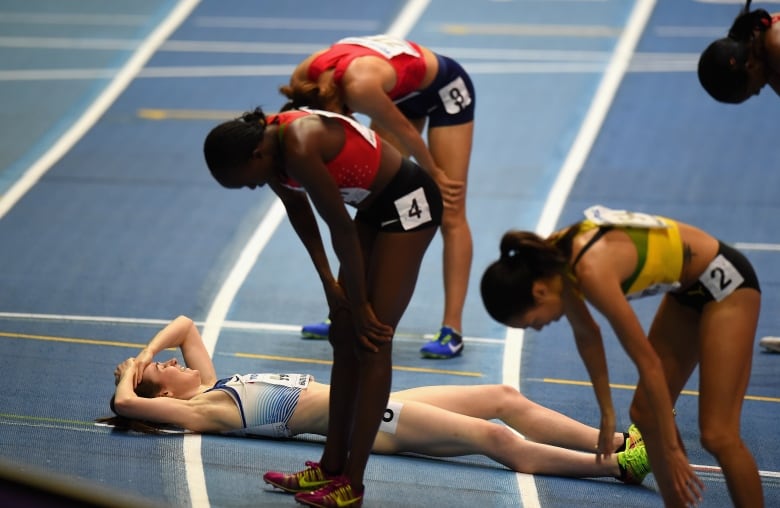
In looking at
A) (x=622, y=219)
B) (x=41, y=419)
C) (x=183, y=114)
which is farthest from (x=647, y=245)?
(x=183, y=114)

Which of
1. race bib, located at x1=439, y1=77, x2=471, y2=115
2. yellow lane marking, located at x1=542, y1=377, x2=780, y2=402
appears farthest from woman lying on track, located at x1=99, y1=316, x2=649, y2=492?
race bib, located at x1=439, y1=77, x2=471, y2=115

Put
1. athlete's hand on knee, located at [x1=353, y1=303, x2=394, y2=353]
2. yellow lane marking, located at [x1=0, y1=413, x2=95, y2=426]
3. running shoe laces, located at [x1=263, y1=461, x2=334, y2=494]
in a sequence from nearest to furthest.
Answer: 1. athlete's hand on knee, located at [x1=353, y1=303, x2=394, y2=353]
2. running shoe laces, located at [x1=263, y1=461, x2=334, y2=494]
3. yellow lane marking, located at [x1=0, y1=413, x2=95, y2=426]

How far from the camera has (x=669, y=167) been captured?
29.6ft

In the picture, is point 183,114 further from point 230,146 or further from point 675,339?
point 675,339

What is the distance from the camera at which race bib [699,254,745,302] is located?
4.05 meters

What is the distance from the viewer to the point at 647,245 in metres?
3.96

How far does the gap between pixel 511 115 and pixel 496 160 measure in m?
0.81

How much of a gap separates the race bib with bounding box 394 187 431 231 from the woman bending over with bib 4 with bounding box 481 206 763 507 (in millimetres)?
429

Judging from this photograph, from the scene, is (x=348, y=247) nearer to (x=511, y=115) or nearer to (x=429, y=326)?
(x=429, y=326)

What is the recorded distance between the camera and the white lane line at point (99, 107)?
349 inches

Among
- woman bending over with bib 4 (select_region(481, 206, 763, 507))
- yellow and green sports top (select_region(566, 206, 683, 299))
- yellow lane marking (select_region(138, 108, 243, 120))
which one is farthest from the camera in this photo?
→ yellow lane marking (select_region(138, 108, 243, 120))

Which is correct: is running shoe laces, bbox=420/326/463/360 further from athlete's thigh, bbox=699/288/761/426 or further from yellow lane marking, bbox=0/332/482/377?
athlete's thigh, bbox=699/288/761/426

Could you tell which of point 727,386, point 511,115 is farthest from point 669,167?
point 727,386

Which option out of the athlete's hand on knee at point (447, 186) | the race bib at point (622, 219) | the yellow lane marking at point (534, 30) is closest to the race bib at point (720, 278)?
the race bib at point (622, 219)
